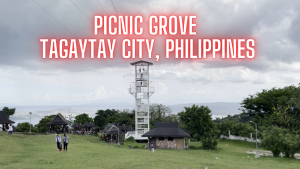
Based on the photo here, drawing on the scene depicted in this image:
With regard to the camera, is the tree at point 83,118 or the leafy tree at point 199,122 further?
the tree at point 83,118

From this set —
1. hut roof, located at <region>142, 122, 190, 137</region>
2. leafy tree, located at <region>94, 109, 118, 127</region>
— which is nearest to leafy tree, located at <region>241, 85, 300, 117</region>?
hut roof, located at <region>142, 122, 190, 137</region>

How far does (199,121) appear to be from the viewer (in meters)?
53.1

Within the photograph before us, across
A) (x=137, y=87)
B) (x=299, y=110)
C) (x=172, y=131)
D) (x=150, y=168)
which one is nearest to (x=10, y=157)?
(x=150, y=168)

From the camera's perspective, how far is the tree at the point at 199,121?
53.0 meters

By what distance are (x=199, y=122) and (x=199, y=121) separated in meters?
0.19

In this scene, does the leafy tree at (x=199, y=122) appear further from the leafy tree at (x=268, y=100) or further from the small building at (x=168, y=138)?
the leafy tree at (x=268, y=100)

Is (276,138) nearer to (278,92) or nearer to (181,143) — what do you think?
(181,143)

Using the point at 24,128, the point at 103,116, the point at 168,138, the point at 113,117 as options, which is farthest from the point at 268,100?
the point at 24,128

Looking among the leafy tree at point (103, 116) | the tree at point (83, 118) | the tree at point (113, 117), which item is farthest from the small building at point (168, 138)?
the leafy tree at point (103, 116)

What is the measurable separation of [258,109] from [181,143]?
33005 mm

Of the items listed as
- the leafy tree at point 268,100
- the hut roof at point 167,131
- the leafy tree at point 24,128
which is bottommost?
the leafy tree at point 24,128

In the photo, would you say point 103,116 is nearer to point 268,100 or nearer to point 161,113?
point 161,113

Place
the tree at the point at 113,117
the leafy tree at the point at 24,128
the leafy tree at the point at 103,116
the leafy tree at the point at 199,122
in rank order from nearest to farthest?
the leafy tree at the point at 199,122
the leafy tree at the point at 24,128
the tree at the point at 113,117
the leafy tree at the point at 103,116

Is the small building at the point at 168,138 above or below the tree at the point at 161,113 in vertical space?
below
